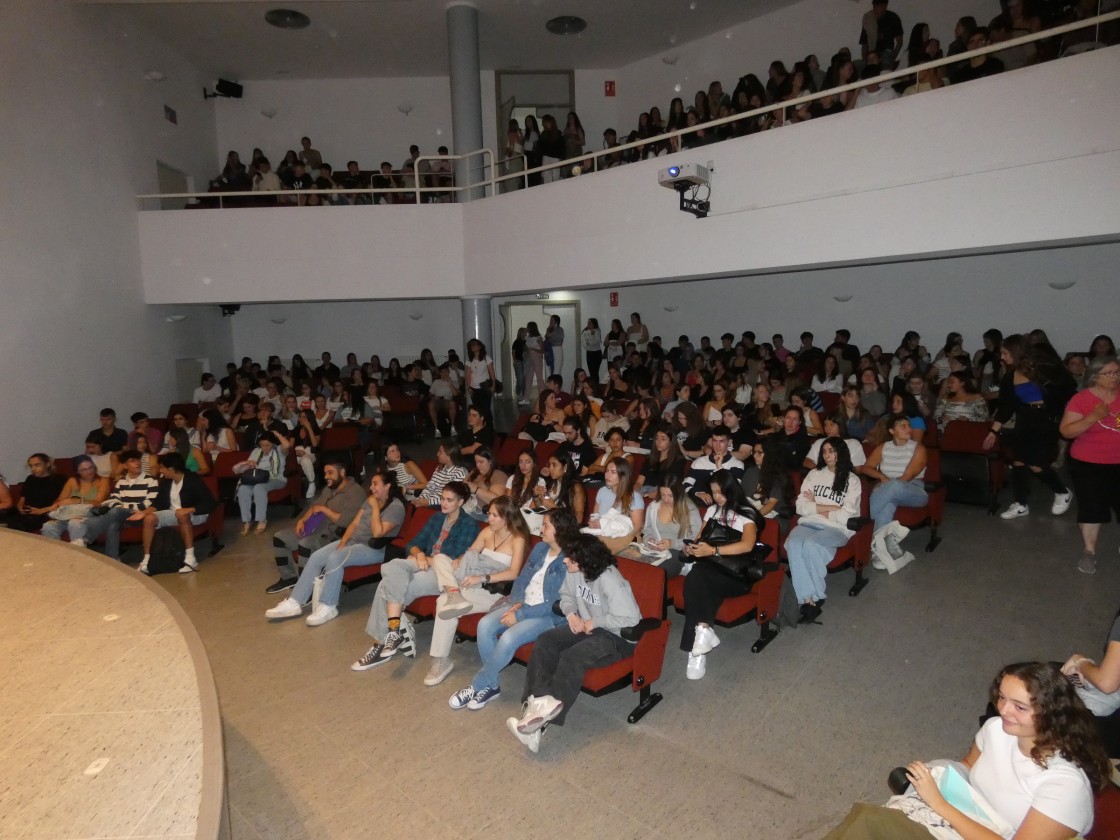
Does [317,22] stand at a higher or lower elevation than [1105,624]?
higher

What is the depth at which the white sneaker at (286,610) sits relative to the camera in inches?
211

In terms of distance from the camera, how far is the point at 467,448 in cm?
727

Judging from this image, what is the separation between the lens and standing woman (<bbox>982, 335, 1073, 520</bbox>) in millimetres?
6258

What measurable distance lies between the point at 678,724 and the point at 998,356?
765cm

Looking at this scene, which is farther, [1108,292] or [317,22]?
[317,22]

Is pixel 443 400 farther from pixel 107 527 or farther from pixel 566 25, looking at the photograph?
pixel 566 25

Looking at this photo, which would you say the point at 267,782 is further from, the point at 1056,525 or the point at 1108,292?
the point at 1108,292

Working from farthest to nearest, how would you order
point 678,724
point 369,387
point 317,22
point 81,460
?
point 317,22, point 369,387, point 81,460, point 678,724

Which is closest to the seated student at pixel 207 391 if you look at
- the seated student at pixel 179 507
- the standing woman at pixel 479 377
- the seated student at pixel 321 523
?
the standing woman at pixel 479 377

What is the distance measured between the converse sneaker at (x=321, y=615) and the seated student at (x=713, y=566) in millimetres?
2755

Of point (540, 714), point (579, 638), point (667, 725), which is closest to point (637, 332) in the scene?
point (579, 638)

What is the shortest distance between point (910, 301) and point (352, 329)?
11.4 m

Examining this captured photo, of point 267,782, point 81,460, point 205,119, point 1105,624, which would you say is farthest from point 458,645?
point 205,119

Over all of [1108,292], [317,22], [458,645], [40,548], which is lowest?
[458,645]
